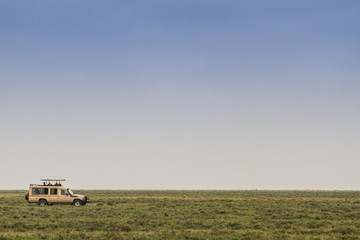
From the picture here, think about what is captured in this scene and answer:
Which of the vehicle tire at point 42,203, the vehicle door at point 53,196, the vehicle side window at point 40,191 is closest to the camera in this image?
the vehicle tire at point 42,203

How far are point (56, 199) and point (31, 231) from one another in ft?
70.3

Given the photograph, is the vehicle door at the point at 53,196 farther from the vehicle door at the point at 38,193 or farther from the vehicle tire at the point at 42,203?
the vehicle tire at the point at 42,203

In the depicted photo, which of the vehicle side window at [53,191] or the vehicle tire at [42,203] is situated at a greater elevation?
the vehicle side window at [53,191]

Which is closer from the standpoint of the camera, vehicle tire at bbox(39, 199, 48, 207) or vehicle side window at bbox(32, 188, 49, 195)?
vehicle tire at bbox(39, 199, 48, 207)

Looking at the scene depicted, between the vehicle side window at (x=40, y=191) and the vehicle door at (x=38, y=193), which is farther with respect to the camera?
the vehicle side window at (x=40, y=191)

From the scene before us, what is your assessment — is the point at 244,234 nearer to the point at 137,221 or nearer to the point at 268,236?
the point at 268,236

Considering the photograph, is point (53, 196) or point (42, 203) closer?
point (42, 203)

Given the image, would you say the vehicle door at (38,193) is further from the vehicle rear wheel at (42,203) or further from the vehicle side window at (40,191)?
the vehicle rear wheel at (42,203)

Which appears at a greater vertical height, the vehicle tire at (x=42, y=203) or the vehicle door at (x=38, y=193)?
the vehicle door at (x=38, y=193)

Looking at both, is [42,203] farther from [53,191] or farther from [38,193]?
[53,191]

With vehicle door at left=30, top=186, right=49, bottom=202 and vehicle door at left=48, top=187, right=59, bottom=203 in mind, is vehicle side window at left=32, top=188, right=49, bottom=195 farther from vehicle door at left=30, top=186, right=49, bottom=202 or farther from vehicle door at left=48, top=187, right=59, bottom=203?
vehicle door at left=48, top=187, right=59, bottom=203

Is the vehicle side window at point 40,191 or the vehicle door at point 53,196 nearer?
the vehicle door at point 53,196

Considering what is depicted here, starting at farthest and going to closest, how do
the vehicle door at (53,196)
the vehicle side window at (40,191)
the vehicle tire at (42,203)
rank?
1. the vehicle side window at (40,191)
2. the vehicle door at (53,196)
3. the vehicle tire at (42,203)

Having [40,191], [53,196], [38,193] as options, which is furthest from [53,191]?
[38,193]
